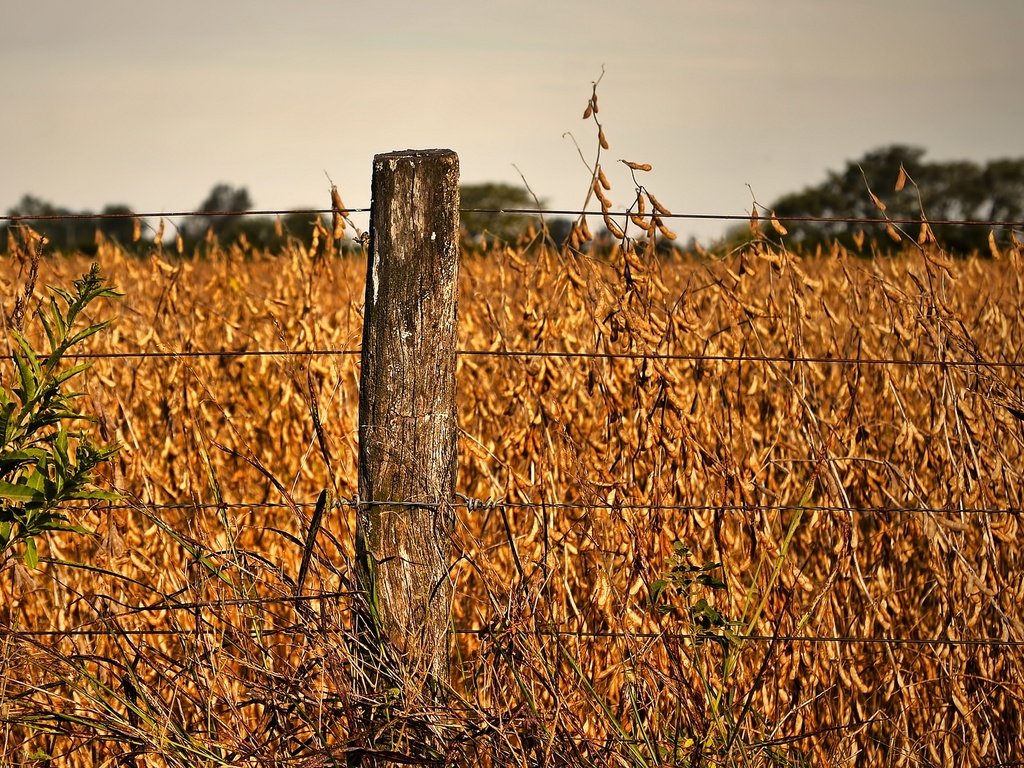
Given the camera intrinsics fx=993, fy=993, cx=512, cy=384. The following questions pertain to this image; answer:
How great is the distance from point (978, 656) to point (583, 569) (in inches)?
44.8

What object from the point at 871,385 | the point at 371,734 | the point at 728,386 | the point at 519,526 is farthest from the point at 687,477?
the point at 871,385

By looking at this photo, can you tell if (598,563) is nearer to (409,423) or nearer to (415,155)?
(409,423)

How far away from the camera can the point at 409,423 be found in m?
2.12

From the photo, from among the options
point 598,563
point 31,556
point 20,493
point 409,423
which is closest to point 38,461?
point 20,493

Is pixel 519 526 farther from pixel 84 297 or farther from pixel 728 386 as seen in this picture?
pixel 84 297

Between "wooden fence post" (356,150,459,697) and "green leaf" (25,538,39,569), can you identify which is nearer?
"green leaf" (25,538,39,569)

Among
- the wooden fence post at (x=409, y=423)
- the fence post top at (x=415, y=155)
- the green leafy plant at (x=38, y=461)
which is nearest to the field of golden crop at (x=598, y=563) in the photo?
the wooden fence post at (x=409, y=423)

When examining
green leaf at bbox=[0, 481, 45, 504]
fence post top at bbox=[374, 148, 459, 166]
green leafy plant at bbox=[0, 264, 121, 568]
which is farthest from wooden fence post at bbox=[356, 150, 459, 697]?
green leaf at bbox=[0, 481, 45, 504]

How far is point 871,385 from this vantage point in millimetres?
4430

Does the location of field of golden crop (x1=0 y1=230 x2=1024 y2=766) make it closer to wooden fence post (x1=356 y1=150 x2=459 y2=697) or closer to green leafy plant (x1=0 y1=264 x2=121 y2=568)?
wooden fence post (x1=356 y1=150 x2=459 y2=697)

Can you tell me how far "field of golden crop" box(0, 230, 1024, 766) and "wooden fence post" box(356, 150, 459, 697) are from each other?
0.08 meters

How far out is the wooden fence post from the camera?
6.91 feet

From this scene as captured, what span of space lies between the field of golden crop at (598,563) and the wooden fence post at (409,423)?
8 cm

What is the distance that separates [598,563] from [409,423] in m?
0.86
